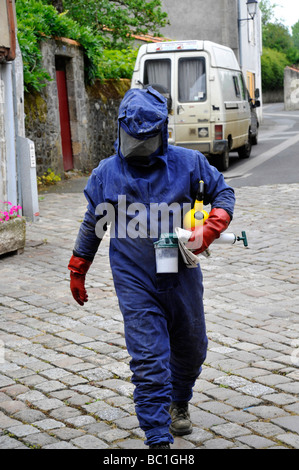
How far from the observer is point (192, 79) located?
15.4m

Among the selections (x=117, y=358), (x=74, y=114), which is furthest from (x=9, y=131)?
(x=74, y=114)

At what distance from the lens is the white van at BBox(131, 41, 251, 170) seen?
1527cm

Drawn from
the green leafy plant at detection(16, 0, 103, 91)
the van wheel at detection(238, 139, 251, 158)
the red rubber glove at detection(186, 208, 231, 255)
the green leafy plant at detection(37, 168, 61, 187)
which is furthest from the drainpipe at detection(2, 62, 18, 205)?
the van wheel at detection(238, 139, 251, 158)

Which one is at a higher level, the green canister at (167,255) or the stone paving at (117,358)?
the green canister at (167,255)

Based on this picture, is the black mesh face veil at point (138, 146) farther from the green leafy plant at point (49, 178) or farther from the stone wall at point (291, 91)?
the stone wall at point (291, 91)

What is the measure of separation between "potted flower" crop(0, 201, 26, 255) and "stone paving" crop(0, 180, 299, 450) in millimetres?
140

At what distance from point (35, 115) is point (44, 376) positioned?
10.6m

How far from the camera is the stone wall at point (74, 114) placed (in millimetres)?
14883

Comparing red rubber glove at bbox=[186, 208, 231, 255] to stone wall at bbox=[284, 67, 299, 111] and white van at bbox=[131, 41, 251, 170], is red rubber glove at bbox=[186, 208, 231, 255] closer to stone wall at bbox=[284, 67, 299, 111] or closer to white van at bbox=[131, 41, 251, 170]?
white van at bbox=[131, 41, 251, 170]

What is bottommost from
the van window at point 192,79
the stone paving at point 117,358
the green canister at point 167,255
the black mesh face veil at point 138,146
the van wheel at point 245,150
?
the stone paving at point 117,358

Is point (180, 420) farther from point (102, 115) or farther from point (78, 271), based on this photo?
point (102, 115)

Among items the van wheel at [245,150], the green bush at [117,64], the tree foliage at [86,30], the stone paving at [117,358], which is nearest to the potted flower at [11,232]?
the stone paving at [117,358]

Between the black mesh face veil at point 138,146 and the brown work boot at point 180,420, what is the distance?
133cm
